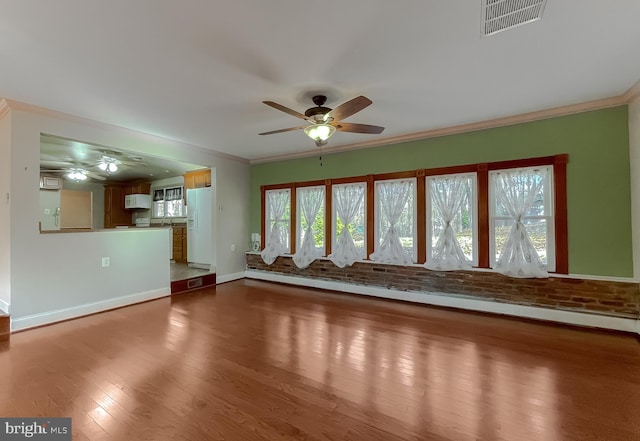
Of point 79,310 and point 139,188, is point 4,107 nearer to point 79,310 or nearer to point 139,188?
point 79,310

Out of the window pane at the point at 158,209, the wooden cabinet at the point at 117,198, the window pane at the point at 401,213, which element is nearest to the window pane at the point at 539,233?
the window pane at the point at 401,213

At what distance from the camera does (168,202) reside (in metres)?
8.28

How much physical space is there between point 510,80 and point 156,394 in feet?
13.8

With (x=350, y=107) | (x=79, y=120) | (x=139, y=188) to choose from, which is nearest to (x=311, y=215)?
(x=350, y=107)

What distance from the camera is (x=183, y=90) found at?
2977 mm

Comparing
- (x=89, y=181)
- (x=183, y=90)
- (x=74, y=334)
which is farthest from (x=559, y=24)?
(x=89, y=181)

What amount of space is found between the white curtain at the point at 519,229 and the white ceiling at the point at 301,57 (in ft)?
2.93

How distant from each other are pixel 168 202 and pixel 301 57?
736 cm

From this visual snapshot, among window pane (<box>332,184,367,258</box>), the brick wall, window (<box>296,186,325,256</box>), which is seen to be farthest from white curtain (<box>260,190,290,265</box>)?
window pane (<box>332,184,367,258</box>)

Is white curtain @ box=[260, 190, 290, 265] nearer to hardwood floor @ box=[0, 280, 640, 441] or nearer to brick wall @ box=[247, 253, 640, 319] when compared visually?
brick wall @ box=[247, 253, 640, 319]

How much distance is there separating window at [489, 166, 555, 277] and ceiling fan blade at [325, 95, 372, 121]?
8.43ft

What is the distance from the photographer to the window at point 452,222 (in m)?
4.15

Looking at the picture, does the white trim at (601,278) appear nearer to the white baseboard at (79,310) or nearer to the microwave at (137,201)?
the white baseboard at (79,310)

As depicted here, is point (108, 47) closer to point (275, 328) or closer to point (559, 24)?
point (275, 328)
